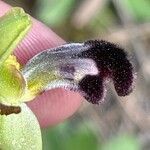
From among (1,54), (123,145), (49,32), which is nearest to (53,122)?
(49,32)

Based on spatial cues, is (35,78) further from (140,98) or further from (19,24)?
(140,98)

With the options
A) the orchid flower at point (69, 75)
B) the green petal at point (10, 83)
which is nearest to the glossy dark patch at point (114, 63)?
the orchid flower at point (69, 75)

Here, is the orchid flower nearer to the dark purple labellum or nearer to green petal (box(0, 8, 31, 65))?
the dark purple labellum

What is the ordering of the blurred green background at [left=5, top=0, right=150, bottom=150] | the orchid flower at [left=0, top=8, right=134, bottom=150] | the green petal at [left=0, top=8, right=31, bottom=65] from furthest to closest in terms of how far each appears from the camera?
1. the blurred green background at [left=5, top=0, right=150, bottom=150]
2. the orchid flower at [left=0, top=8, right=134, bottom=150]
3. the green petal at [left=0, top=8, right=31, bottom=65]

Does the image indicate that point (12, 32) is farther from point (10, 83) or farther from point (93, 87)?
point (93, 87)

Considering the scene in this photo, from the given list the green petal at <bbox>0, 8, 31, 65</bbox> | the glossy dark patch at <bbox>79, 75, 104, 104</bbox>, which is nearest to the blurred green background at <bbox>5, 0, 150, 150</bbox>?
the glossy dark patch at <bbox>79, 75, 104, 104</bbox>
